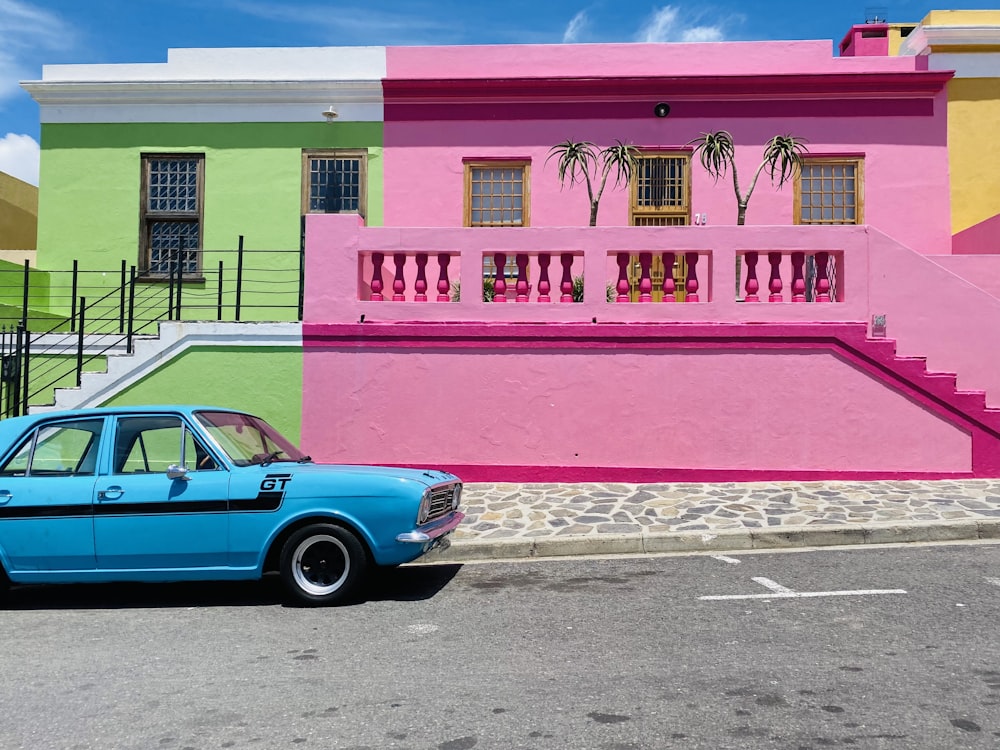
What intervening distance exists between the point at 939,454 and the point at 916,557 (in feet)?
11.3

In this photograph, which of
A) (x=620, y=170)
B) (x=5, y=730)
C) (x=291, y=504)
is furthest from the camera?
(x=620, y=170)

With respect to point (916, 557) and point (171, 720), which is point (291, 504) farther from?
point (916, 557)

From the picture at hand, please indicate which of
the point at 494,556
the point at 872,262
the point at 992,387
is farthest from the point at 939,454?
the point at 494,556

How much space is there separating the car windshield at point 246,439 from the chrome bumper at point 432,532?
4.24ft

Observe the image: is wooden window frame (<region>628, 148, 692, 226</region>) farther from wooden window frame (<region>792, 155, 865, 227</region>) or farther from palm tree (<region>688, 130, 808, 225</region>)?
wooden window frame (<region>792, 155, 865, 227</region>)

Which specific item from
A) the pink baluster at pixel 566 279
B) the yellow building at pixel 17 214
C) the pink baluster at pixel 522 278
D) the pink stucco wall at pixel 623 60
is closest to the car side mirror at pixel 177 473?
the pink baluster at pixel 522 278

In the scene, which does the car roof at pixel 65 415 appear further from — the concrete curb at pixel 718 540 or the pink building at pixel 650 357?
the pink building at pixel 650 357

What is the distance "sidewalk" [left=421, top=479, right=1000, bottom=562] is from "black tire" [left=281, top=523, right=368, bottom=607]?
5.04 ft

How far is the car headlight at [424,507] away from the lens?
20.1ft

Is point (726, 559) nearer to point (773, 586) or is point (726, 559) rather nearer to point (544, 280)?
point (773, 586)

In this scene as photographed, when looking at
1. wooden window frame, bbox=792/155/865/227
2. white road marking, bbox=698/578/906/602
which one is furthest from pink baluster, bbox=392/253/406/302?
wooden window frame, bbox=792/155/865/227

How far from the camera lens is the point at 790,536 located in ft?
26.0

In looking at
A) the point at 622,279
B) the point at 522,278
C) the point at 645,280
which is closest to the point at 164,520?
the point at 522,278

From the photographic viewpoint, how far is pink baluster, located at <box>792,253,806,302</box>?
1023cm
